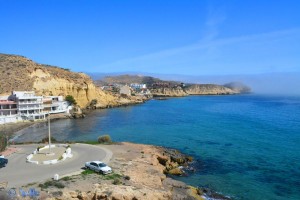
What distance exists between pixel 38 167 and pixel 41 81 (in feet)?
256

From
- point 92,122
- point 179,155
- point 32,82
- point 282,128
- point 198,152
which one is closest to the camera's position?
point 179,155

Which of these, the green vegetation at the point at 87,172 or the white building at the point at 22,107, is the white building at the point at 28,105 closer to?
the white building at the point at 22,107

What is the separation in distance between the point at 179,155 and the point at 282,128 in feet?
118

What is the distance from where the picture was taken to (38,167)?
97.8 ft

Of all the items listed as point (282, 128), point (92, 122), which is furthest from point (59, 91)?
point (282, 128)

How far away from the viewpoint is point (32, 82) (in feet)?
327

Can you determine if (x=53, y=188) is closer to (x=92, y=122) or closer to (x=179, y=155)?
(x=179, y=155)

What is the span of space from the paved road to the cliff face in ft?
200

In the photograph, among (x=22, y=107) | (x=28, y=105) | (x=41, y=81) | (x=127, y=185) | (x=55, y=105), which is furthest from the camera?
(x=41, y=81)

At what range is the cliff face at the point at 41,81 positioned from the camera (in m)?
96.2

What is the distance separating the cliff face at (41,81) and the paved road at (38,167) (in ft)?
200

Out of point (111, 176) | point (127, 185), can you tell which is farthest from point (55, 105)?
point (127, 185)

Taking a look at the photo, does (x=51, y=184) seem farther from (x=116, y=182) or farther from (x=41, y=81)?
(x=41, y=81)

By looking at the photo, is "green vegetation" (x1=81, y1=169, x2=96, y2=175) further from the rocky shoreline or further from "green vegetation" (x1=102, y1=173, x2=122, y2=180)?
A: "green vegetation" (x1=102, y1=173, x2=122, y2=180)
